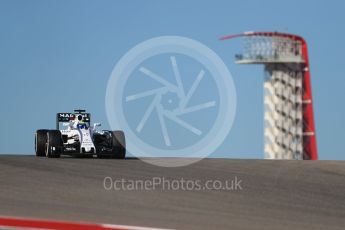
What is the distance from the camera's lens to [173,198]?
47.9ft

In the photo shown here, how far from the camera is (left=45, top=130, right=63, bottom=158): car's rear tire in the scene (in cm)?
2288

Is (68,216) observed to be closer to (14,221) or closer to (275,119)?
(14,221)

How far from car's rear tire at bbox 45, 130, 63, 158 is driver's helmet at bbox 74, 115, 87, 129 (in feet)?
4.11

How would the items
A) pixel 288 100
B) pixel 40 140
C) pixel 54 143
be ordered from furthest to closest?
pixel 288 100
pixel 40 140
pixel 54 143

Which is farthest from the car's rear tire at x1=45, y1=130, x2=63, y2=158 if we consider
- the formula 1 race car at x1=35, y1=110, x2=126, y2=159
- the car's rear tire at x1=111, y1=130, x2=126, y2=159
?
the car's rear tire at x1=111, y1=130, x2=126, y2=159

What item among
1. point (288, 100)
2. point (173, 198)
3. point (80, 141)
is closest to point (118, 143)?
point (80, 141)

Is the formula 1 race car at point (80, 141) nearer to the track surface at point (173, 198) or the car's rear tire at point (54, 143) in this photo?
the car's rear tire at point (54, 143)

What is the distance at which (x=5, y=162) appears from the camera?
65.7ft

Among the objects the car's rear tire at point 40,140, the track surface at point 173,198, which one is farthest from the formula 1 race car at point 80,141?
the track surface at point 173,198

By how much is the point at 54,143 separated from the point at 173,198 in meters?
8.99

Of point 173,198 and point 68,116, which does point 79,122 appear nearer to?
point 68,116

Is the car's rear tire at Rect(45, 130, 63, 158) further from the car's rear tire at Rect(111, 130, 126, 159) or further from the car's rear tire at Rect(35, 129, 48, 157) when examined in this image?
the car's rear tire at Rect(111, 130, 126, 159)

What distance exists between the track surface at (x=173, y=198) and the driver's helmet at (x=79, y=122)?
10.4ft

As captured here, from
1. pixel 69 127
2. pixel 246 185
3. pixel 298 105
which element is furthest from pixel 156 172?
pixel 298 105
